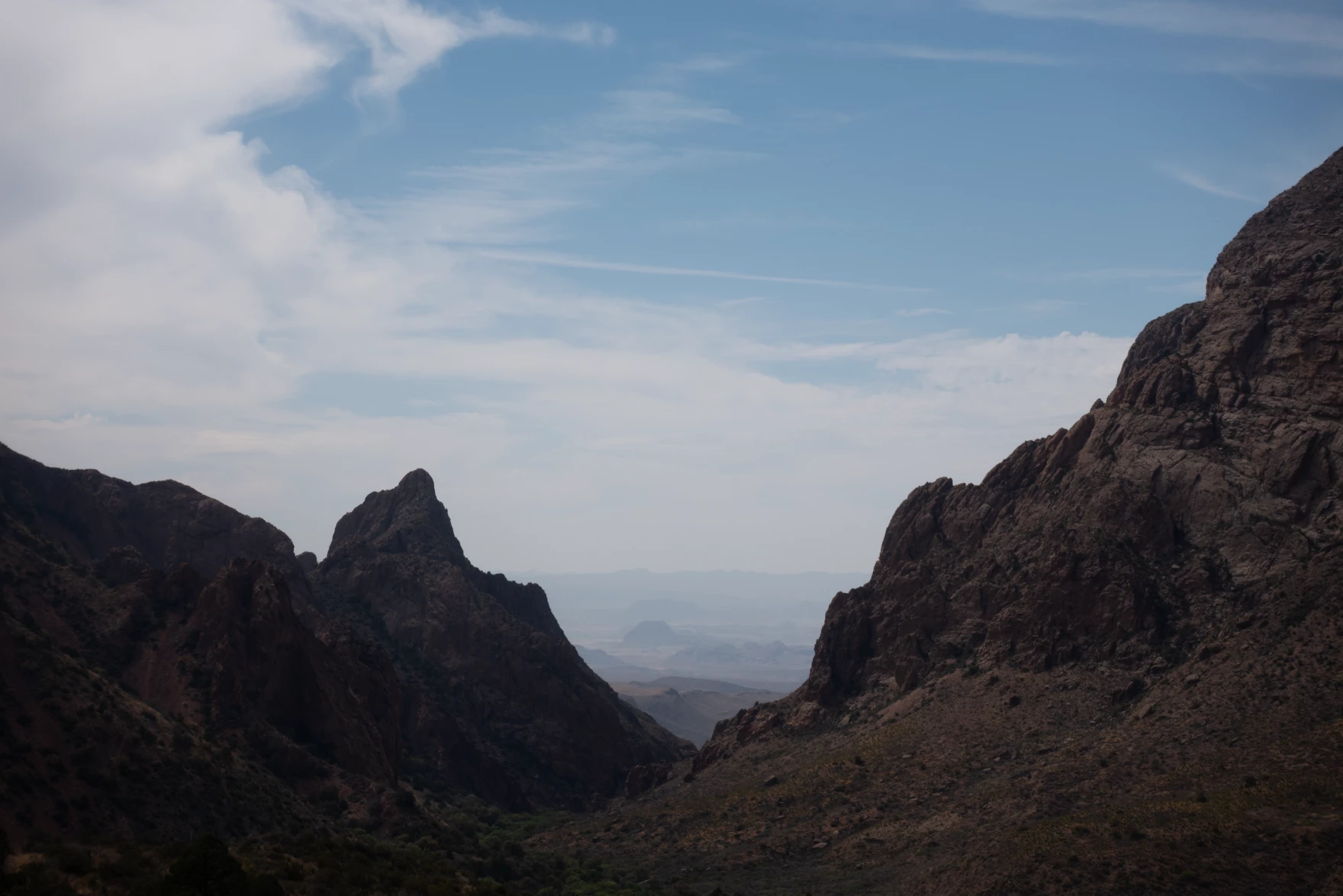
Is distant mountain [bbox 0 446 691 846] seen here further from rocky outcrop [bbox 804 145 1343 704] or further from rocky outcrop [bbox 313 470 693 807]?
rocky outcrop [bbox 804 145 1343 704]

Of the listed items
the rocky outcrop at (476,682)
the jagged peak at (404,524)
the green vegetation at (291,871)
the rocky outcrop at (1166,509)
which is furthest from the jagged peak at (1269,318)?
the jagged peak at (404,524)

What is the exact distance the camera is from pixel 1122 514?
10100cm

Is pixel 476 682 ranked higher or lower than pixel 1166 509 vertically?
lower

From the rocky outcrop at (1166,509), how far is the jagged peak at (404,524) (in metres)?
65.4

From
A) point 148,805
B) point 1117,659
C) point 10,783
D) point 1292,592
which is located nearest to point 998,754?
point 1117,659

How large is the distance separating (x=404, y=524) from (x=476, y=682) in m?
30.3

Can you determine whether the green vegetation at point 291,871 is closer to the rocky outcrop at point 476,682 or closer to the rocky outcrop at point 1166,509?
the rocky outcrop at point 1166,509

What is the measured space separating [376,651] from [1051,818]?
235ft

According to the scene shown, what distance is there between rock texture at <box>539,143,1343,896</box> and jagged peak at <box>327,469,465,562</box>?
183 feet

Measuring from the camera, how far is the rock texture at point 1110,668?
66312 mm

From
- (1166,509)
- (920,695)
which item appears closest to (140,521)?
(920,695)

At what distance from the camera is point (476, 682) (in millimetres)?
144625

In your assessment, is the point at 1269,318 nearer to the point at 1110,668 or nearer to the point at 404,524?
the point at 1110,668

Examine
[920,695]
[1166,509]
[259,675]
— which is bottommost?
[920,695]
